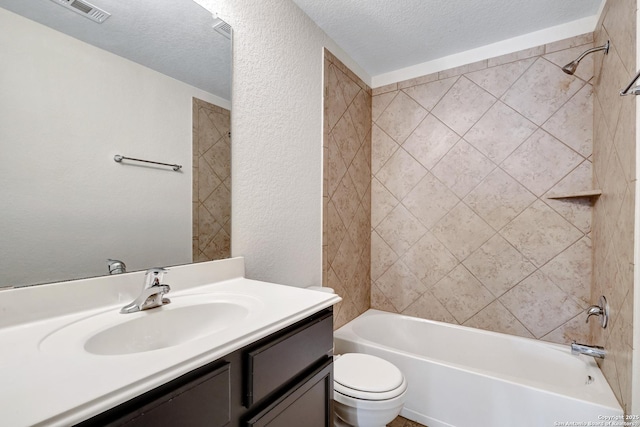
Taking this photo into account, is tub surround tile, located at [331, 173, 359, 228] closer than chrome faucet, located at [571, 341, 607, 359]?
No

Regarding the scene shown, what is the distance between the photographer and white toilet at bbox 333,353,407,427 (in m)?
1.28

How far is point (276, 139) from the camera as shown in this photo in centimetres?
156

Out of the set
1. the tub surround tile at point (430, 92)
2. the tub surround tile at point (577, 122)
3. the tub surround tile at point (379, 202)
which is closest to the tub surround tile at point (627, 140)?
the tub surround tile at point (577, 122)

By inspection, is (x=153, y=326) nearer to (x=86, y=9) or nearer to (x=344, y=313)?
(x=86, y=9)

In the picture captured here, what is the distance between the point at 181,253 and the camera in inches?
45.0

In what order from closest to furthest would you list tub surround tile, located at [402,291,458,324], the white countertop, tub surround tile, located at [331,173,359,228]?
the white countertop
tub surround tile, located at [331,173,359,228]
tub surround tile, located at [402,291,458,324]

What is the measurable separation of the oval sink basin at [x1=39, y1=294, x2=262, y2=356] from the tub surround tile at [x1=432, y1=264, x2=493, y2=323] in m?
1.75

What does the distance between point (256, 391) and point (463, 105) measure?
2.30 meters

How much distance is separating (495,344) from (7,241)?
8.20 ft

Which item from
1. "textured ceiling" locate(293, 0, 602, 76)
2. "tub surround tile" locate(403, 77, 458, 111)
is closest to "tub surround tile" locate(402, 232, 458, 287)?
"tub surround tile" locate(403, 77, 458, 111)

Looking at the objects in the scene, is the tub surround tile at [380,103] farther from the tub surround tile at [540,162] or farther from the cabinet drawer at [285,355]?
the cabinet drawer at [285,355]

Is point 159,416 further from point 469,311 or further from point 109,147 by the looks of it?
point 469,311

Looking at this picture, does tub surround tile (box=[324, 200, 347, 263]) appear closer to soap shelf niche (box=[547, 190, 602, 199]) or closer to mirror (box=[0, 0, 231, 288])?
mirror (box=[0, 0, 231, 288])

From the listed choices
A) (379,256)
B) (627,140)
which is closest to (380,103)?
(379,256)
